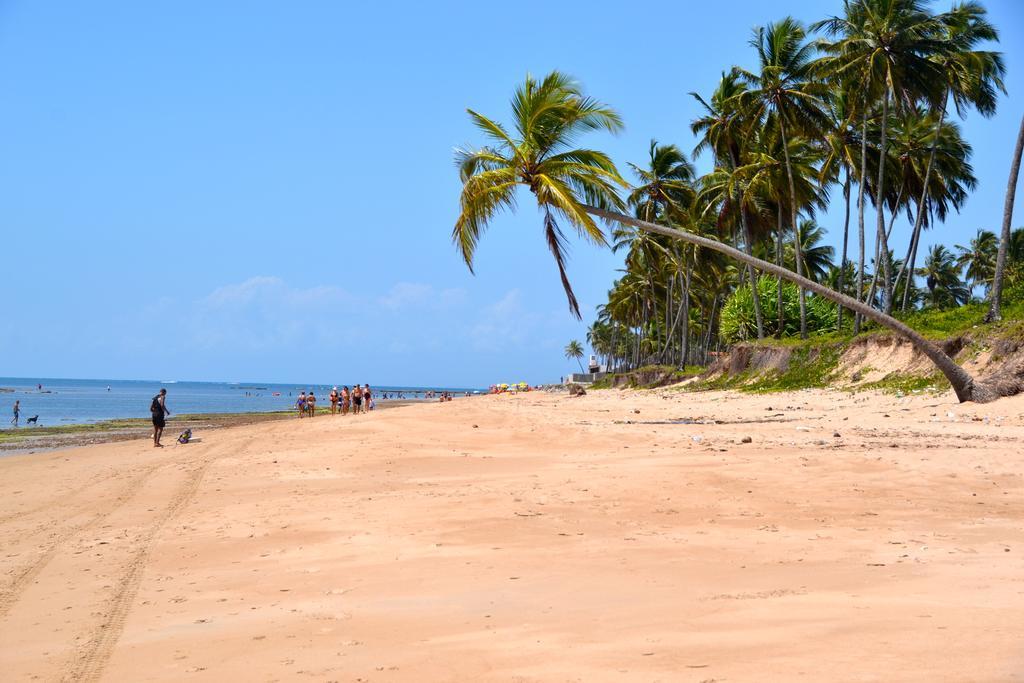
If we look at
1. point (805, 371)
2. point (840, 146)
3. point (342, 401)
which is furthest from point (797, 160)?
point (342, 401)

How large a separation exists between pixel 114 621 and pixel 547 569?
264cm

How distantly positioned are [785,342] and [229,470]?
2505 cm

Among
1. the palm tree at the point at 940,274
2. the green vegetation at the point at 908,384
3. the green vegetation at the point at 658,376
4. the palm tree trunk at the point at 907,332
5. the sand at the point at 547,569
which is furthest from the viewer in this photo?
the palm tree at the point at 940,274

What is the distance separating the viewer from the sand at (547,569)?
3510mm

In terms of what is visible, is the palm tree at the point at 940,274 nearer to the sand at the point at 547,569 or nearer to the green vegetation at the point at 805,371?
the green vegetation at the point at 805,371

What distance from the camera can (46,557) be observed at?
21.9 feet

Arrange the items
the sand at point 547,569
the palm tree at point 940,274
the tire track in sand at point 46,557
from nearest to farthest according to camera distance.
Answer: the sand at point 547,569 < the tire track in sand at point 46,557 < the palm tree at point 940,274

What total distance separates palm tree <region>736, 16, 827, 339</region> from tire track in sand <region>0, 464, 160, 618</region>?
27.7m

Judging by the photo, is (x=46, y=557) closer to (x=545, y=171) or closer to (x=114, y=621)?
(x=114, y=621)

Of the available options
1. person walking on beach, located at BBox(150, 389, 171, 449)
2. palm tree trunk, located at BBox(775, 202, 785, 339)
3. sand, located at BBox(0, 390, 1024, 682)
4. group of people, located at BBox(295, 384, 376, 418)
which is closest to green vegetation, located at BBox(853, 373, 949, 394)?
sand, located at BBox(0, 390, 1024, 682)

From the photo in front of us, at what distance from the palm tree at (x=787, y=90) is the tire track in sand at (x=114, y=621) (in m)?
29.2

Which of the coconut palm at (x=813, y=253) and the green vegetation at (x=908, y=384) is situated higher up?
the coconut palm at (x=813, y=253)

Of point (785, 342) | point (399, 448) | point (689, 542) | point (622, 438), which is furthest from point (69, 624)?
point (785, 342)

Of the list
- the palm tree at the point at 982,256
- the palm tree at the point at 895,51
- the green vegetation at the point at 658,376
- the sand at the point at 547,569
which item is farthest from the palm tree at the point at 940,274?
the sand at the point at 547,569
